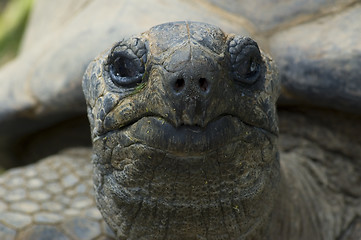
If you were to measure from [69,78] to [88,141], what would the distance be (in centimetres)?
65

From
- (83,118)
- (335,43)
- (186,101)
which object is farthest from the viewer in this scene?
(83,118)

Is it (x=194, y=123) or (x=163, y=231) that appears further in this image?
(x=163, y=231)

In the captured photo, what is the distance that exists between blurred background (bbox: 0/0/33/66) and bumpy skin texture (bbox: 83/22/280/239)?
4.38 metres

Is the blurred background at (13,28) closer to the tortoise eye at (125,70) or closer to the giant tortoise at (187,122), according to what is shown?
the giant tortoise at (187,122)

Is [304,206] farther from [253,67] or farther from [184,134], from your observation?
[184,134]

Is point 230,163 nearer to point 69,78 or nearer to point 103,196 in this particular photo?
point 103,196

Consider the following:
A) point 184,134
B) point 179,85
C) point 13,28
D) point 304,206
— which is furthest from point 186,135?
point 13,28

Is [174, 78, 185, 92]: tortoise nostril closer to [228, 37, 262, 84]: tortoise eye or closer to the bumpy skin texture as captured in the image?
the bumpy skin texture

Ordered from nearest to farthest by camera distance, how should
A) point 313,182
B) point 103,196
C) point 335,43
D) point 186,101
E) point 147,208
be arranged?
point 186,101, point 147,208, point 103,196, point 335,43, point 313,182

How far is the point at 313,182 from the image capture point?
2574mm

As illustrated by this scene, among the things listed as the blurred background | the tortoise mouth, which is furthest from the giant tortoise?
the blurred background

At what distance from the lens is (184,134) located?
4.93 ft

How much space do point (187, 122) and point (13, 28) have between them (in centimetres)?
511

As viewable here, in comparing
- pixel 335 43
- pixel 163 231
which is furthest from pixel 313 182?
pixel 163 231
